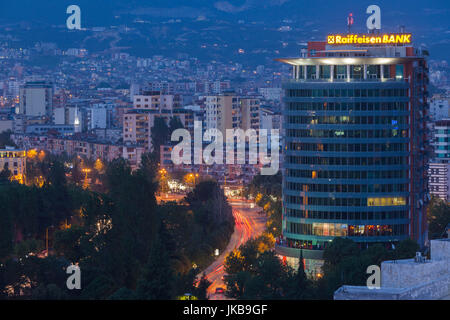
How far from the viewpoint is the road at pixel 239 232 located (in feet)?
193

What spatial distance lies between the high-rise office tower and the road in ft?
13.5

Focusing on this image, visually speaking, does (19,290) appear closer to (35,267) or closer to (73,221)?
(35,267)

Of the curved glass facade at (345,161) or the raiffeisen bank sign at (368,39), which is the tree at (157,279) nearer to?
the curved glass facade at (345,161)

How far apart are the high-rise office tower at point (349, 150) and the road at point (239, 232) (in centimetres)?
411

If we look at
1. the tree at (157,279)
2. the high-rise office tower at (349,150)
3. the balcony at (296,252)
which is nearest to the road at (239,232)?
the balcony at (296,252)

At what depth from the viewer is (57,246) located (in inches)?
2483

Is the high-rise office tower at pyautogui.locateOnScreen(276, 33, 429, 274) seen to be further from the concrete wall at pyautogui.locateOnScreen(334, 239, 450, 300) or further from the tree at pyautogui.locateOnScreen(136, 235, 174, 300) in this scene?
the concrete wall at pyautogui.locateOnScreen(334, 239, 450, 300)

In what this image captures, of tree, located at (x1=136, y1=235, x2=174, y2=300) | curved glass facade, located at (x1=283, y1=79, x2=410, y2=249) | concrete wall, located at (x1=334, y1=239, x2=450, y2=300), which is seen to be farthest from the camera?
curved glass facade, located at (x1=283, y1=79, x2=410, y2=249)

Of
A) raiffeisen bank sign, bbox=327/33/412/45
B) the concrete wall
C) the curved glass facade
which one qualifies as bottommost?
the concrete wall

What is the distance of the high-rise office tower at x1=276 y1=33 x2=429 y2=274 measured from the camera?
214ft

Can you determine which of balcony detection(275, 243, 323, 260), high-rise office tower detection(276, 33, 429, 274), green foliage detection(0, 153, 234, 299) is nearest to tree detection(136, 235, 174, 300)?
green foliage detection(0, 153, 234, 299)

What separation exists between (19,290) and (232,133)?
8736 cm

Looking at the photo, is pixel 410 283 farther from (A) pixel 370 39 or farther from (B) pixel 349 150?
(A) pixel 370 39

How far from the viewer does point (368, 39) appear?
67.2 m
